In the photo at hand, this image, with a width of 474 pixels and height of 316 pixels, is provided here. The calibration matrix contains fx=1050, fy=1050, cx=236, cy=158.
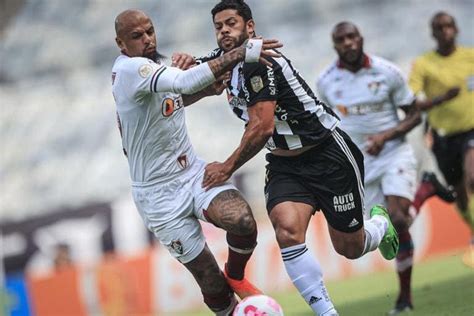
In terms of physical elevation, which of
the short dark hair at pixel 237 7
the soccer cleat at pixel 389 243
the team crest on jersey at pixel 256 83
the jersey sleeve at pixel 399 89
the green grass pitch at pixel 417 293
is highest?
the short dark hair at pixel 237 7

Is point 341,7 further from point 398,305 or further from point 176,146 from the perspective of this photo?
point 176,146

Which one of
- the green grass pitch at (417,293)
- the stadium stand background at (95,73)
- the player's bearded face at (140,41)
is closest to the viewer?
the player's bearded face at (140,41)

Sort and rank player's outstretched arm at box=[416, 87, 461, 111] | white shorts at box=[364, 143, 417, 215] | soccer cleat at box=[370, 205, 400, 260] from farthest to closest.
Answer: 1. player's outstretched arm at box=[416, 87, 461, 111]
2. white shorts at box=[364, 143, 417, 215]
3. soccer cleat at box=[370, 205, 400, 260]

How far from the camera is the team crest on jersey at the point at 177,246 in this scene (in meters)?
7.39

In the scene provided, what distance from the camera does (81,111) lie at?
18.6 meters

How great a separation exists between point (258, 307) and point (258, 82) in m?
1.45

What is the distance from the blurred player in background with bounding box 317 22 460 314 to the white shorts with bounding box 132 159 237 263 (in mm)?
2313

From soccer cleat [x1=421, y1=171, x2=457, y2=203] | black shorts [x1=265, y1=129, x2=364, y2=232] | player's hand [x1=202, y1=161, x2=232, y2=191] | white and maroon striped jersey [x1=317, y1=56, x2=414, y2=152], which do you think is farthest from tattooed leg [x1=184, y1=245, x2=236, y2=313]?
soccer cleat [x1=421, y1=171, x2=457, y2=203]

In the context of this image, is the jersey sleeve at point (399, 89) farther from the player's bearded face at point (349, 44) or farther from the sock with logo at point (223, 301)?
the sock with logo at point (223, 301)

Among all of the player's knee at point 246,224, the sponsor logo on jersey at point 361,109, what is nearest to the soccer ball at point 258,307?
the player's knee at point 246,224

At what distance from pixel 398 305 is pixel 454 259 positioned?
16.0 ft

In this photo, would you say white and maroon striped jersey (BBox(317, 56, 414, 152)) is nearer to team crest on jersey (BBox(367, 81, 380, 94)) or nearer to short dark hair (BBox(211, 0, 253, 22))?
team crest on jersey (BBox(367, 81, 380, 94))

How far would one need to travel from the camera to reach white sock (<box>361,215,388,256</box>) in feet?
24.3

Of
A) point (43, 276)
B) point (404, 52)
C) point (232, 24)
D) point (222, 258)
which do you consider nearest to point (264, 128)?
point (232, 24)
